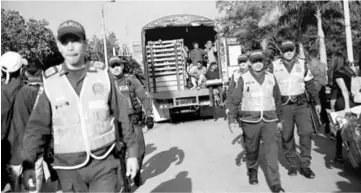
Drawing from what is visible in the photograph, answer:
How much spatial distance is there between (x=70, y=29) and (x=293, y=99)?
406 cm

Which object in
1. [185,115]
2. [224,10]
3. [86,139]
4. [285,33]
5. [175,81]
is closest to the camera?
[86,139]

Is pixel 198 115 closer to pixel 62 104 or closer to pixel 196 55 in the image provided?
pixel 196 55

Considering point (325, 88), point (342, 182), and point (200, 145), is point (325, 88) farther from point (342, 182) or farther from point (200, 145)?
point (342, 182)

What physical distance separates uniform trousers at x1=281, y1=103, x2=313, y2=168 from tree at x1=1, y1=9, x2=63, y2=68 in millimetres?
22591

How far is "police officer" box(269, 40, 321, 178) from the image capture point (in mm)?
6453

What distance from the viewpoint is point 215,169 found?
723 cm

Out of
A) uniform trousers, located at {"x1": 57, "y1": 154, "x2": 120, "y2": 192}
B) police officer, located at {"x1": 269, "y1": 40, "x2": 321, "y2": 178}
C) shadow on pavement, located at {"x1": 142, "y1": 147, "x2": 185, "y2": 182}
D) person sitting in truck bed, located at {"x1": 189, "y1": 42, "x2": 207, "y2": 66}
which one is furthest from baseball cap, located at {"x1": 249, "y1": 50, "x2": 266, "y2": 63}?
person sitting in truck bed, located at {"x1": 189, "y1": 42, "x2": 207, "y2": 66}

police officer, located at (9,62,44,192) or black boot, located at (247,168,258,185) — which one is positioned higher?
police officer, located at (9,62,44,192)

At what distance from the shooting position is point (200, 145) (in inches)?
377

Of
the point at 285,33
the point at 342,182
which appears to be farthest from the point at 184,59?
the point at 285,33

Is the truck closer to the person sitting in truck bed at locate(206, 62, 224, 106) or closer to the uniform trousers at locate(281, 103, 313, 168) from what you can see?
the person sitting in truck bed at locate(206, 62, 224, 106)

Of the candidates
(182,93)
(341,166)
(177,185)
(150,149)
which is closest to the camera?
(177,185)

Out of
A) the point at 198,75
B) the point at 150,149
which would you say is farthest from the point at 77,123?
the point at 198,75

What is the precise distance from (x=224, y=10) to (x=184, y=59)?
3861cm
